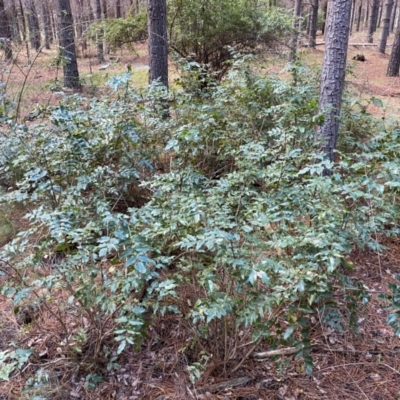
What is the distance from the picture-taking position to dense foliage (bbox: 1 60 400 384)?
1.54 metres

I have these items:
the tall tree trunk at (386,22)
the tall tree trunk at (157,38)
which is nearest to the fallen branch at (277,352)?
the tall tree trunk at (157,38)

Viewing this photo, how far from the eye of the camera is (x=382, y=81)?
927 centimetres

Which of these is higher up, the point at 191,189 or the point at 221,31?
the point at 221,31

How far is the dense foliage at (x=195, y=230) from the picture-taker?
1.54 m

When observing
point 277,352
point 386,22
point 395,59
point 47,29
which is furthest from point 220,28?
point 386,22

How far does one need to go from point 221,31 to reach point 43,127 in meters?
4.18

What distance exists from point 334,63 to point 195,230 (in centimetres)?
231

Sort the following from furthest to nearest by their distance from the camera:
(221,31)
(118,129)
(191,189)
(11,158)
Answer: (221,31)
(11,158)
(118,129)
(191,189)

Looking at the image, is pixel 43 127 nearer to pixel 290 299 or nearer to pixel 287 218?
pixel 287 218

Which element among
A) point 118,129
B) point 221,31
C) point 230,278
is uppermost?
point 221,31

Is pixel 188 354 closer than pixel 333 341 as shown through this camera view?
Yes

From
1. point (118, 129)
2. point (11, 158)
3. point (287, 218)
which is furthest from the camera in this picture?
point (11, 158)

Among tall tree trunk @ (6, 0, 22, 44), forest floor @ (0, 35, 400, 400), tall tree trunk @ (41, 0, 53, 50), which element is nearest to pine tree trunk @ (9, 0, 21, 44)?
tall tree trunk @ (6, 0, 22, 44)

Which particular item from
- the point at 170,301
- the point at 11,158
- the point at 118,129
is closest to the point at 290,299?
the point at 170,301
